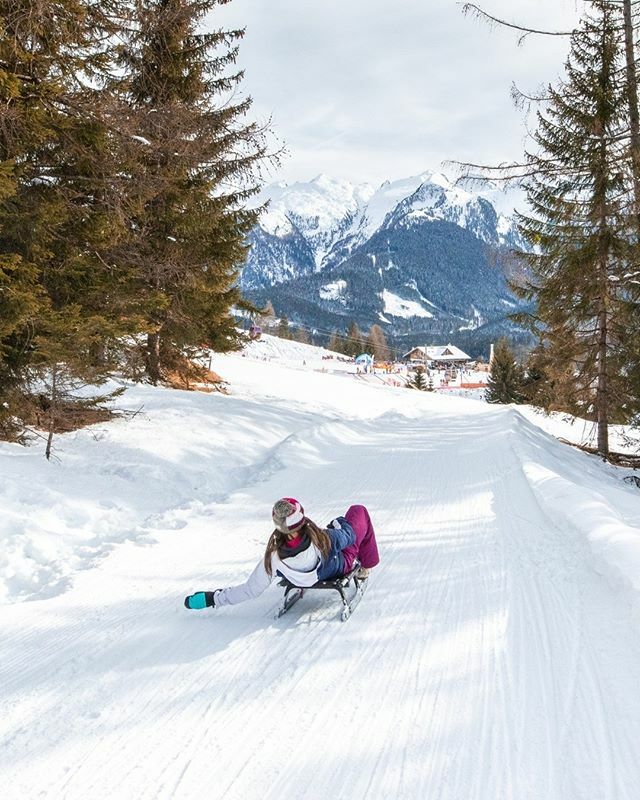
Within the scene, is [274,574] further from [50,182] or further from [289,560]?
[50,182]

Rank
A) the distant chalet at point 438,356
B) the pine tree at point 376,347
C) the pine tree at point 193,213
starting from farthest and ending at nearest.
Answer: the distant chalet at point 438,356 → the pine tree at point 376,347 → the pine tree at point 193,213

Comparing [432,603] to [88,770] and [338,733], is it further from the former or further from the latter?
[88,770]

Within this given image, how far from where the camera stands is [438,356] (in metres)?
163

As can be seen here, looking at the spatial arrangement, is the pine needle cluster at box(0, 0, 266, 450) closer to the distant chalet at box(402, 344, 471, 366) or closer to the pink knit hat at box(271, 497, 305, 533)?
the pink knit hat at box(271, 497, 305, 533)

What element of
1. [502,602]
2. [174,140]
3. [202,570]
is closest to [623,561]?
[502,602]

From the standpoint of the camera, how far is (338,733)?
2814 millimetres

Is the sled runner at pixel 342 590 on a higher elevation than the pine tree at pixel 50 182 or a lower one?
lower

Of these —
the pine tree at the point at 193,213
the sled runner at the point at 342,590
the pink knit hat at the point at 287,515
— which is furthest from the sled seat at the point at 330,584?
the pine tree at the point at 193,213

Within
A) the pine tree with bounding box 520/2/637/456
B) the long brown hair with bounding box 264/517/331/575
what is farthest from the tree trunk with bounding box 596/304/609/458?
the long brown hair with bounding box 264/517/331/575

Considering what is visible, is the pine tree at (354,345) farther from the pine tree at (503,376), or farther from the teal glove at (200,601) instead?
the teal glove at (200,601)

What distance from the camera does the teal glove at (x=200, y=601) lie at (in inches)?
157

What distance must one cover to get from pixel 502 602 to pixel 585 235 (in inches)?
520

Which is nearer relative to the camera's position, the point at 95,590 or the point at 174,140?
the point at 95,590

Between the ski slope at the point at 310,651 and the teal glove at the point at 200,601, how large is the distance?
20 centimetres
